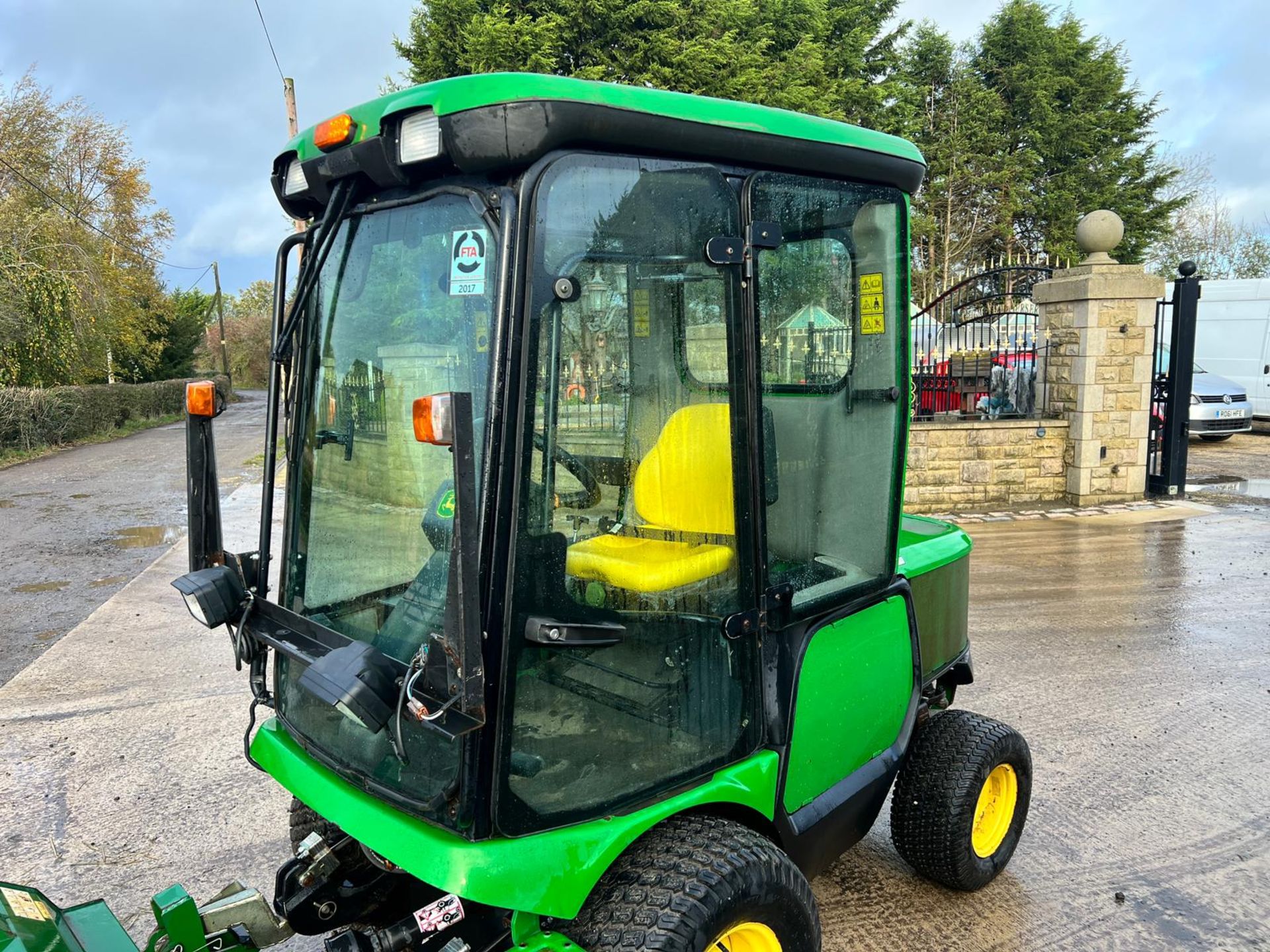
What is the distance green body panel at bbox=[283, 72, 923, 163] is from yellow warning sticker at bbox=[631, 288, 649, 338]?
1.19 feet

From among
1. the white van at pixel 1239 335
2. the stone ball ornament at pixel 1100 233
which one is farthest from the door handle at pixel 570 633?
the white van at pixel 1239 335

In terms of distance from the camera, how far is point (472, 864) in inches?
66.3

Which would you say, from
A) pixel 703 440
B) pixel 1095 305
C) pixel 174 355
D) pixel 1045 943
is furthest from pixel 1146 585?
pixel 174 355

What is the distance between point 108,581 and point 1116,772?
7.91m

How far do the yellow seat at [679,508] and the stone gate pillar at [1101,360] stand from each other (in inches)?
369

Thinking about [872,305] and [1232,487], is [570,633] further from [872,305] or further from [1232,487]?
[1232,487]

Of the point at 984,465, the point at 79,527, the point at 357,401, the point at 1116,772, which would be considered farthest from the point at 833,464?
the point at 79,527

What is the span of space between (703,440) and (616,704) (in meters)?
0.62

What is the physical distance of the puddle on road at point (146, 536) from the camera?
9.43 meters

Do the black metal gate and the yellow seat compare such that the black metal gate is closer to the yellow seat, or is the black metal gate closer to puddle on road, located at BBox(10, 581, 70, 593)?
→ the yellow seat

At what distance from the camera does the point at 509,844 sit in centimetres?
174

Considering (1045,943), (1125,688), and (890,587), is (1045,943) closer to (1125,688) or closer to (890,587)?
(890,587)

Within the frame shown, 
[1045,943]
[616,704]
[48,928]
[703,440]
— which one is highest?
[703,440]

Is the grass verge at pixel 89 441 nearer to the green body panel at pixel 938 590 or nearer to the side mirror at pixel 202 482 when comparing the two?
the side mirror at pixel 202 482
